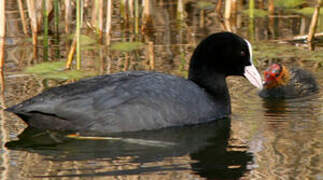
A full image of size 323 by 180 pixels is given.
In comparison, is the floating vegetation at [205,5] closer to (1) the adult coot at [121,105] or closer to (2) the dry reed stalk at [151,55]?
(2) the dry reed stalk at [151,55]

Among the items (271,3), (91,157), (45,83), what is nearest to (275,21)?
(271,3)

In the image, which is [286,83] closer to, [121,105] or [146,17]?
[121,105]

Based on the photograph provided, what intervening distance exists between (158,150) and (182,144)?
0.98 ft

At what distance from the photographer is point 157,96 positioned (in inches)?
255

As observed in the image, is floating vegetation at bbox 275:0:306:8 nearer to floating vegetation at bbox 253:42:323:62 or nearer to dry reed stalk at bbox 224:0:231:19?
dry reed stalk at bbox 224:0:231:19

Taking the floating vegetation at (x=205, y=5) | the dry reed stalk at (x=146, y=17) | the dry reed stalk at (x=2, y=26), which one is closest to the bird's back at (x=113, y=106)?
the dry reed stalk at (x=2, y=26)

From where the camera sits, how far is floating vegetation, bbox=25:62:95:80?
318 inches

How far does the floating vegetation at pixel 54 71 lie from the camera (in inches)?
318

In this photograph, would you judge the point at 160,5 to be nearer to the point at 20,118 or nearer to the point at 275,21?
the point at 275,21

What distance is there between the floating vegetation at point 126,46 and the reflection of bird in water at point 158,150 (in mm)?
3128

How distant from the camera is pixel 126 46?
975cm

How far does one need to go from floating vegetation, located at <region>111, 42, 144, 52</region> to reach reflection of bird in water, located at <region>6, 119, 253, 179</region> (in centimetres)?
313

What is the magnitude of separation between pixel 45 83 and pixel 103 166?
2762mm

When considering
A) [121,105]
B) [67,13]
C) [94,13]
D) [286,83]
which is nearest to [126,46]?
[94,13]
